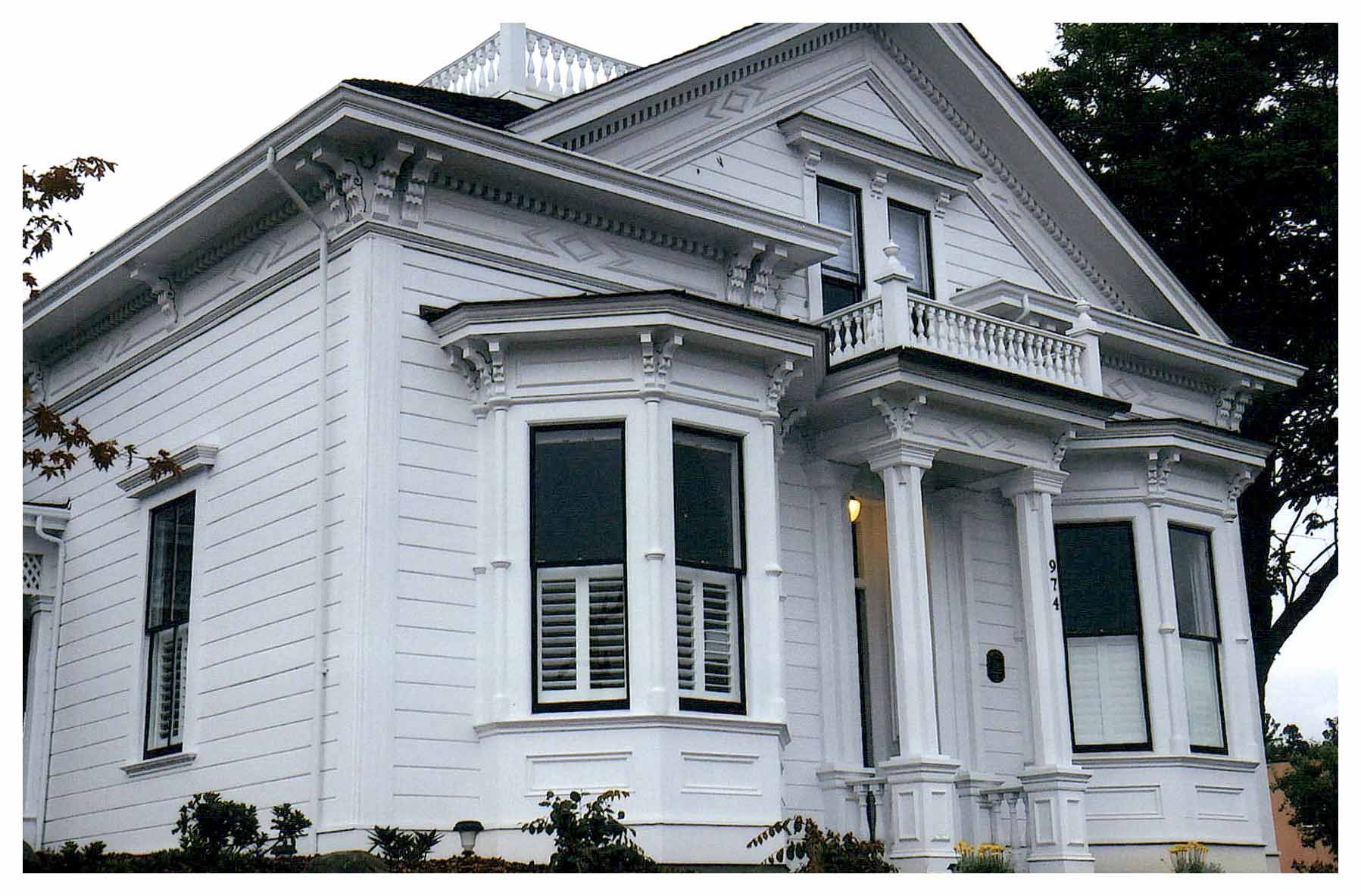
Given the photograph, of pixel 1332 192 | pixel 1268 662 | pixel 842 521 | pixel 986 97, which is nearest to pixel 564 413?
pixel 842 521

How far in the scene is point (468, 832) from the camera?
12266mm

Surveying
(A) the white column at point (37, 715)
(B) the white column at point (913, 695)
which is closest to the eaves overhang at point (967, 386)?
(B) the white column at point (913, 695)

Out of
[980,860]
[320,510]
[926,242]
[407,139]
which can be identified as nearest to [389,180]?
[407,139]

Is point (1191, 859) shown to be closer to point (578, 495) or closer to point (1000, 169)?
point (578, 495)

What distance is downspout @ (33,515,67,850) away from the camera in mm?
16234

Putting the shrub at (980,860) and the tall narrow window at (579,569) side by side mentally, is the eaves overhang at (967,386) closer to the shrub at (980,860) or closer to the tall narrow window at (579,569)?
the tall narrow window at (579,569)

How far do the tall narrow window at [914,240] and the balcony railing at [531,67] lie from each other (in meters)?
3.41

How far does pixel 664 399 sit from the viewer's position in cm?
1379

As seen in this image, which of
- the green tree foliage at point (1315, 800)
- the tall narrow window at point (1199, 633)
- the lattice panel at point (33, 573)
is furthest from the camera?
the green tree foliage at point (1315, 800)

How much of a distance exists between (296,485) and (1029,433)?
7.37 metres

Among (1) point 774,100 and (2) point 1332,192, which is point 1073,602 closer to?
(1) point 774,100

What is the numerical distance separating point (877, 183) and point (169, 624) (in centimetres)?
888

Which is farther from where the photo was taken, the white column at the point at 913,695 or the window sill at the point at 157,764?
the white column at the point at 913,695

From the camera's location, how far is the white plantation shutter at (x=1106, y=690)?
57.3 ft
